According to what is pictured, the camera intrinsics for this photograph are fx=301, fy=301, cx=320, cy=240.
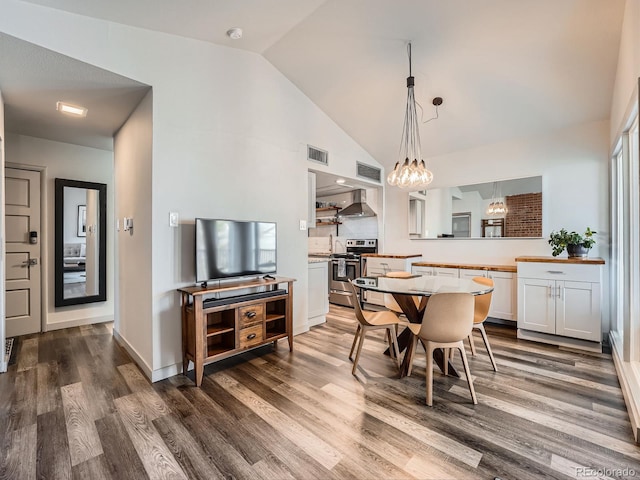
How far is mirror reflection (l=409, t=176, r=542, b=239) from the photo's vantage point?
4.09m

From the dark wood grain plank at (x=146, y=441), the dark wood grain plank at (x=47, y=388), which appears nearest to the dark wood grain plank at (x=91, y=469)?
the dark wood grain plank at (x=146, y=441)

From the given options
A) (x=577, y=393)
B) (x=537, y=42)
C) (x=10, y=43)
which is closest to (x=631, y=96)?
(x=537, y=42)

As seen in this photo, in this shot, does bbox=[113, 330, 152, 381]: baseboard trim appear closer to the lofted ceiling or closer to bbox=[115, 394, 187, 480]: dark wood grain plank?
bbox=[115, 394, 187, 480]: dark wood grain plank

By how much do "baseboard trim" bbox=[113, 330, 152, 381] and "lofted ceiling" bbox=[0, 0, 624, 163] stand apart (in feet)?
8.20

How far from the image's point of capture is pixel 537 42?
2.84m

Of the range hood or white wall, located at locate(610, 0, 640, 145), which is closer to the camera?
white wall, located at locate(610, 0, 640, 145)

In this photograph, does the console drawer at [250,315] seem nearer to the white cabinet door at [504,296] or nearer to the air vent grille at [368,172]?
the air vent grille at [368,172]

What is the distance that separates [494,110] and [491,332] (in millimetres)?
2835

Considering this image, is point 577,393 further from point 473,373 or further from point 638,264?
point 638,264

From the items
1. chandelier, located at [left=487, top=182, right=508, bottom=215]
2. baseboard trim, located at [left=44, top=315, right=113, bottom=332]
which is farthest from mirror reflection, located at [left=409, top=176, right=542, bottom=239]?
baseboard trim, located at [left=44, top=315, right=113, bottom=332]

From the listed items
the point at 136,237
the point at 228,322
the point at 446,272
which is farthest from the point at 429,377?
the point at 136,237

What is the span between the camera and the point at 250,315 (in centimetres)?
294

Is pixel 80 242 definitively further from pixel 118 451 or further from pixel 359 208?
pixel 359 208

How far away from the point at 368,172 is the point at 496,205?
2.02 metres
